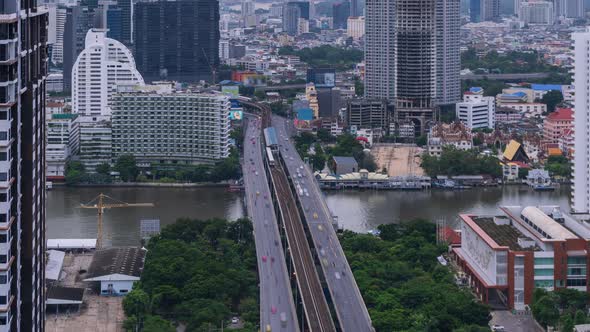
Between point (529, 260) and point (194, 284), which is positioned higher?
point (529, 260)

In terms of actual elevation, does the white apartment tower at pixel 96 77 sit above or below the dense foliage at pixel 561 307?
above

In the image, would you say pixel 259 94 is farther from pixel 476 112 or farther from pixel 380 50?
pixel 476 112

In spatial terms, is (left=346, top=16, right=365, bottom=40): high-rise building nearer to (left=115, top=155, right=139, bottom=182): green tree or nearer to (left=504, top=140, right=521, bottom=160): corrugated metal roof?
(left=504, top=140, right=521, bottom=160): corrugated metal roof

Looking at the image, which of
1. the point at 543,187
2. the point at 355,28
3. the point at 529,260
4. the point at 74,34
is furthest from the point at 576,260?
the point at 355,28

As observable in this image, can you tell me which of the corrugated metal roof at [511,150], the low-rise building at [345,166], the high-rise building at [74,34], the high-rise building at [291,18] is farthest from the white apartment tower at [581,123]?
the high-rise building at [291,18]

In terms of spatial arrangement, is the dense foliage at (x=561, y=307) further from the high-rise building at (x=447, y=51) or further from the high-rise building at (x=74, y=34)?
the high-rise building at (x=74, y=34)

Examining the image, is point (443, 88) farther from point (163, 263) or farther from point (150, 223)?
point (163, 263)
